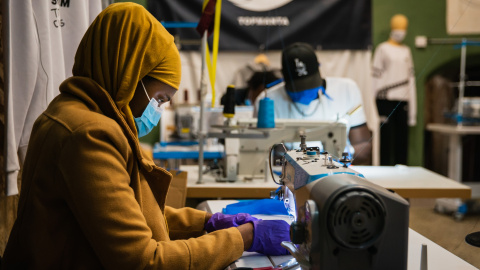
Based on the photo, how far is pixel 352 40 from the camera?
19.1 ft

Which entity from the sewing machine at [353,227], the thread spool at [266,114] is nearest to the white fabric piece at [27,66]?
the thread spool at [266,114]

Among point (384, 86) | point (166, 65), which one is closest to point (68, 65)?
point (166, 65)

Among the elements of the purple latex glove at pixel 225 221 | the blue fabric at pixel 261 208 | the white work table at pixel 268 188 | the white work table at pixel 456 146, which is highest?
the purple latex glove at pixel 225 221

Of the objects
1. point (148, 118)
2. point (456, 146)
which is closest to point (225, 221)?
point (148, 118)

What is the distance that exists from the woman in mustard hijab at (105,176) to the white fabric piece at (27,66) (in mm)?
757

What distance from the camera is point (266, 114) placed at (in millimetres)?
2578

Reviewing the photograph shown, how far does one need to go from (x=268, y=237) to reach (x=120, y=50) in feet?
2.12

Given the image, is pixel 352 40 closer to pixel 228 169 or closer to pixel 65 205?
pixel 228 169

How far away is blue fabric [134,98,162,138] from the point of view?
4.72 feet

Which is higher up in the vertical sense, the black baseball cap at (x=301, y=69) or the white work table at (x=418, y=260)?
the black baseball cap at (x=301, y=69)

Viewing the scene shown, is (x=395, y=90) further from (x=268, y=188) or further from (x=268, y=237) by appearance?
(x=268, y=237)

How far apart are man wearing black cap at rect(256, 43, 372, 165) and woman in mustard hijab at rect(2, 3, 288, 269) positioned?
181 cm

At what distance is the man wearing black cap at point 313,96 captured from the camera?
3234mm

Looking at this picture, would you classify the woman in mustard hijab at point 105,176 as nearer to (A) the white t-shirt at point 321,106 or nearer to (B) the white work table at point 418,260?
(B) the white work table at point 418,260
